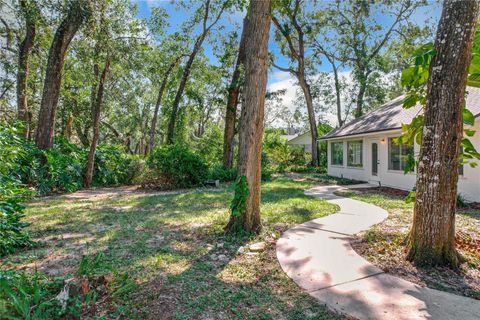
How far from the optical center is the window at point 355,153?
1416 cm

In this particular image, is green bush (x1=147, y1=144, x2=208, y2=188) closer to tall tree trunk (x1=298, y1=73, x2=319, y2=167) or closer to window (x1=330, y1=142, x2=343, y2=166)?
window (x1=330, y1=142, x2=343, y2=166)

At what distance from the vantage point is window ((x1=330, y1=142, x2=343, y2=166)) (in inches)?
647

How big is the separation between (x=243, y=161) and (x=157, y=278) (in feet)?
7.67

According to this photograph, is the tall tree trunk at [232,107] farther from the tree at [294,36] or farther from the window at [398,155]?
the window at [398,155]

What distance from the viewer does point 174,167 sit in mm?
11328

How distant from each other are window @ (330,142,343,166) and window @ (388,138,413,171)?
15.6 ft

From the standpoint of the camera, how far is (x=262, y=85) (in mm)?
4824

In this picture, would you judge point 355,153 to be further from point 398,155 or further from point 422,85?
point 422,85

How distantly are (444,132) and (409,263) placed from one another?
173cm

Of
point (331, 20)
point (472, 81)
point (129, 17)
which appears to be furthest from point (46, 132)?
point (331, 20)

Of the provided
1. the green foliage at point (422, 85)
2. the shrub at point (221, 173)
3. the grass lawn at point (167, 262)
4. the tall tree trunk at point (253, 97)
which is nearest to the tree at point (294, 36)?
the shrub at point (221, 173)

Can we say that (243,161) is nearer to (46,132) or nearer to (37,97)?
(46,132)

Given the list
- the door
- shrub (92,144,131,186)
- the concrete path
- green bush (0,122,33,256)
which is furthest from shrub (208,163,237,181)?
green bush (0,122,33,256)

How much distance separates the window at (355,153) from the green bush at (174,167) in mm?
8119
